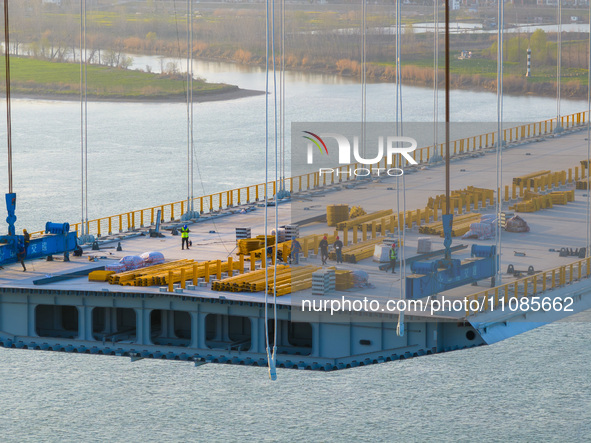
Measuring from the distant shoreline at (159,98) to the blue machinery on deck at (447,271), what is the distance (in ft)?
243

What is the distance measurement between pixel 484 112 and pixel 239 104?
22.6m

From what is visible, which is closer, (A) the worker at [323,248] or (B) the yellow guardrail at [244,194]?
(A) the worker at [323,248]

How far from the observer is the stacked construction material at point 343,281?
34156mm

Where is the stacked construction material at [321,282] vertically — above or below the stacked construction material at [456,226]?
below

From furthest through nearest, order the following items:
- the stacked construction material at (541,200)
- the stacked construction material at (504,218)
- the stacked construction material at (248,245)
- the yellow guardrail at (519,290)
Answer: the stacked construction material at (541,200) → the stacked construction material at (504,218) → the stacked construction material at (248,245) → the yellow guardrail at (519,290)

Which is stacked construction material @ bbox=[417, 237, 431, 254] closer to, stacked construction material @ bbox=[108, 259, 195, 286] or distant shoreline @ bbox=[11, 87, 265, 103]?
stacked construction material @ bbox=[108, 259, 195, 286]

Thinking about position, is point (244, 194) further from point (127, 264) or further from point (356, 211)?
point (127, 264)

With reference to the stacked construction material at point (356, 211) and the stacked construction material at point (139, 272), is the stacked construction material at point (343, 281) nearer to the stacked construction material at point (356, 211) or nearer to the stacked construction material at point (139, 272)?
the stacked construction material at point (139, 272)

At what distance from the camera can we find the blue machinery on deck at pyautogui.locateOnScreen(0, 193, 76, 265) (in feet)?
121

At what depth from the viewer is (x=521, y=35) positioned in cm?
10988

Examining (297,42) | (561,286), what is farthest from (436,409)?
(297,42)

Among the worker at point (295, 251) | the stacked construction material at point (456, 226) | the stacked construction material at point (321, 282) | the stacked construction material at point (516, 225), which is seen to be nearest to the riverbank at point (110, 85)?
the stacked construction material at point (456, 226)

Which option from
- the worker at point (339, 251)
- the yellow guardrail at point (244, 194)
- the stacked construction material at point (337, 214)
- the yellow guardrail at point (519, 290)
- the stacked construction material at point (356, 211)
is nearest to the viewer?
the yellow guardrail at point (519, 290)

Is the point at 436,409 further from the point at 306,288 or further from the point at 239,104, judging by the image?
the point at 239,104
